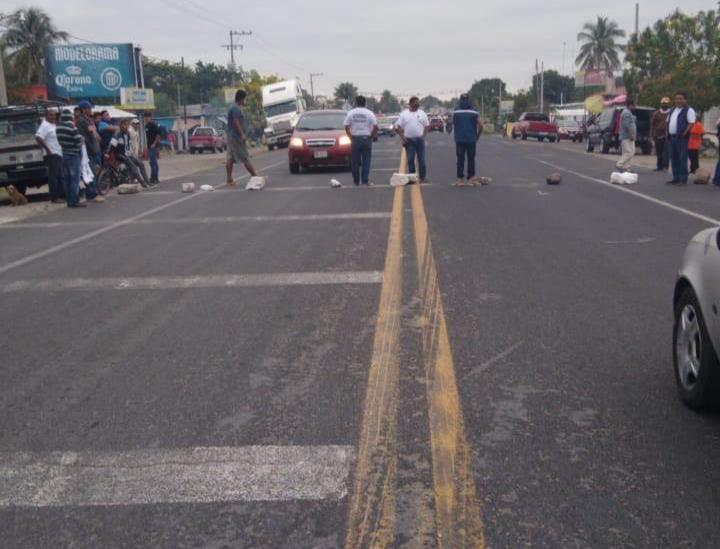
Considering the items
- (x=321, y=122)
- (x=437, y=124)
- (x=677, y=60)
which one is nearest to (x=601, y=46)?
(x=437, y=124)

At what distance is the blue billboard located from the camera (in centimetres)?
4669

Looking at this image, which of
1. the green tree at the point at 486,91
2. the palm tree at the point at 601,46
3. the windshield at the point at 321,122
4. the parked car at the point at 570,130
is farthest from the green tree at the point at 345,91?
the windshield at the point at 321,122

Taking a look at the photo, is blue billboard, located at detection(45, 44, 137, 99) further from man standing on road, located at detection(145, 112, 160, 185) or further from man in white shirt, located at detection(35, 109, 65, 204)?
man in white shirt, located at detection(35, 109, 65, 204)

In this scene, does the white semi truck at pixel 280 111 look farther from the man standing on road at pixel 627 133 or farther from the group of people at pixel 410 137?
the group of people at pixel 410 137

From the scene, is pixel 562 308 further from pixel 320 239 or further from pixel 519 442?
pixel 320 239

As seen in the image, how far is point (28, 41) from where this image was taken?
200 ft

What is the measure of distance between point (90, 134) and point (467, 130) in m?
7.57

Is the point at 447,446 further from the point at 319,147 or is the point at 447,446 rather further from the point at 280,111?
the point at 280,111

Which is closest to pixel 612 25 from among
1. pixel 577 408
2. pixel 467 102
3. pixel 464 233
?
pixel 467 102

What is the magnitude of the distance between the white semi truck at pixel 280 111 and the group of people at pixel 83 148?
2456 cm

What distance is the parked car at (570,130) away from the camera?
50438mm

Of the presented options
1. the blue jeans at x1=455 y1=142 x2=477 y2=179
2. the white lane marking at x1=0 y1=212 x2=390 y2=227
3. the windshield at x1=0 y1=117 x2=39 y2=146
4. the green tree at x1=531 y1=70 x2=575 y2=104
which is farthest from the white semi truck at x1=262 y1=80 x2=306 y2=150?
the green tree at x1=531 y1=70 x2=575 y2=104

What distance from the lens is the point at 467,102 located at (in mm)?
16219

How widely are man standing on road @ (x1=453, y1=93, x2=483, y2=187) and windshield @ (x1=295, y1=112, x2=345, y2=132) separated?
594 cm
